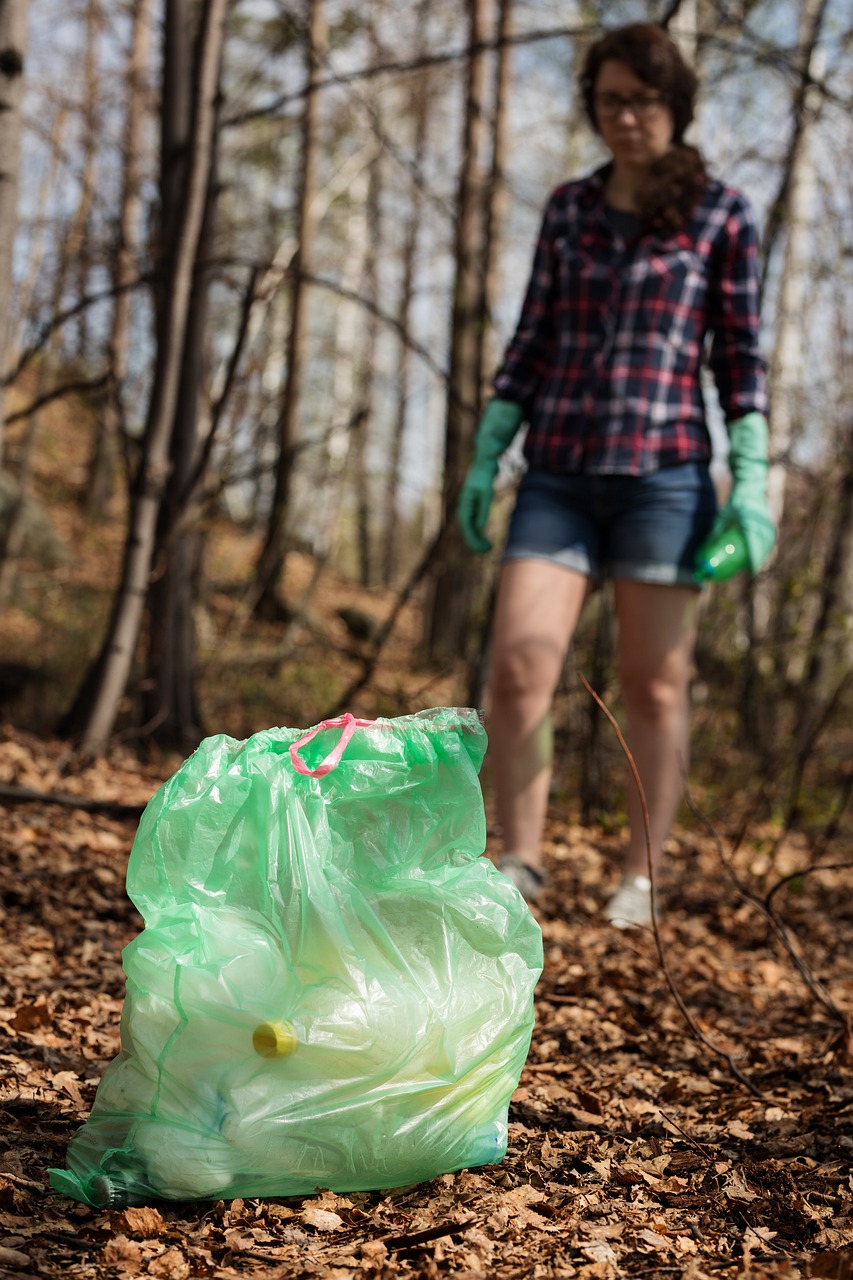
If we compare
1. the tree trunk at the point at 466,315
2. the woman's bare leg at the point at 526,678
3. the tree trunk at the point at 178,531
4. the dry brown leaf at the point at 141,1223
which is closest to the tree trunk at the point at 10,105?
the tree trunk at the point at 178,531

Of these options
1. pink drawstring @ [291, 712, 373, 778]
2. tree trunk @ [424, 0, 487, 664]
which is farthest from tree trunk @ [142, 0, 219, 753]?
tree trunk @ [424, 0, 487, 664]

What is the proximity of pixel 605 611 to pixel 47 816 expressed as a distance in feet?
6.86

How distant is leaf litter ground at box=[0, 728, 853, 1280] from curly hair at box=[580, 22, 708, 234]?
163cm

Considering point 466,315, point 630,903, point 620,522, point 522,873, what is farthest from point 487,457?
point 466,315

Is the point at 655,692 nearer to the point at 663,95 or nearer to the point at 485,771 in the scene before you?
the point at 663,95

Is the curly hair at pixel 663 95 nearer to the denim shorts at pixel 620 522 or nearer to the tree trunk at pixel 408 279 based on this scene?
the denim shorts at pixel 620 522

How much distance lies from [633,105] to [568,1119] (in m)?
2.31

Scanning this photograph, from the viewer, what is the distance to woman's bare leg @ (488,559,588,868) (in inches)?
111

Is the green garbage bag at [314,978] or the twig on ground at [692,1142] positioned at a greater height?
the green garbage bag at [314,978]

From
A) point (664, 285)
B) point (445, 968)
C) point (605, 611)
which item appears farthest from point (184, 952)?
point (605, 611)

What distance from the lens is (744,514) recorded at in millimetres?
2844

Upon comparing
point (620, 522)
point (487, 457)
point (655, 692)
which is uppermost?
point (487, 457)

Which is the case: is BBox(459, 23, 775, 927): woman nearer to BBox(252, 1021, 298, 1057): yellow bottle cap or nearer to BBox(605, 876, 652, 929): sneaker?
BBox(605, 876, 652, 929): sneaker

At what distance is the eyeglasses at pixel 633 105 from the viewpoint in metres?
2.82
